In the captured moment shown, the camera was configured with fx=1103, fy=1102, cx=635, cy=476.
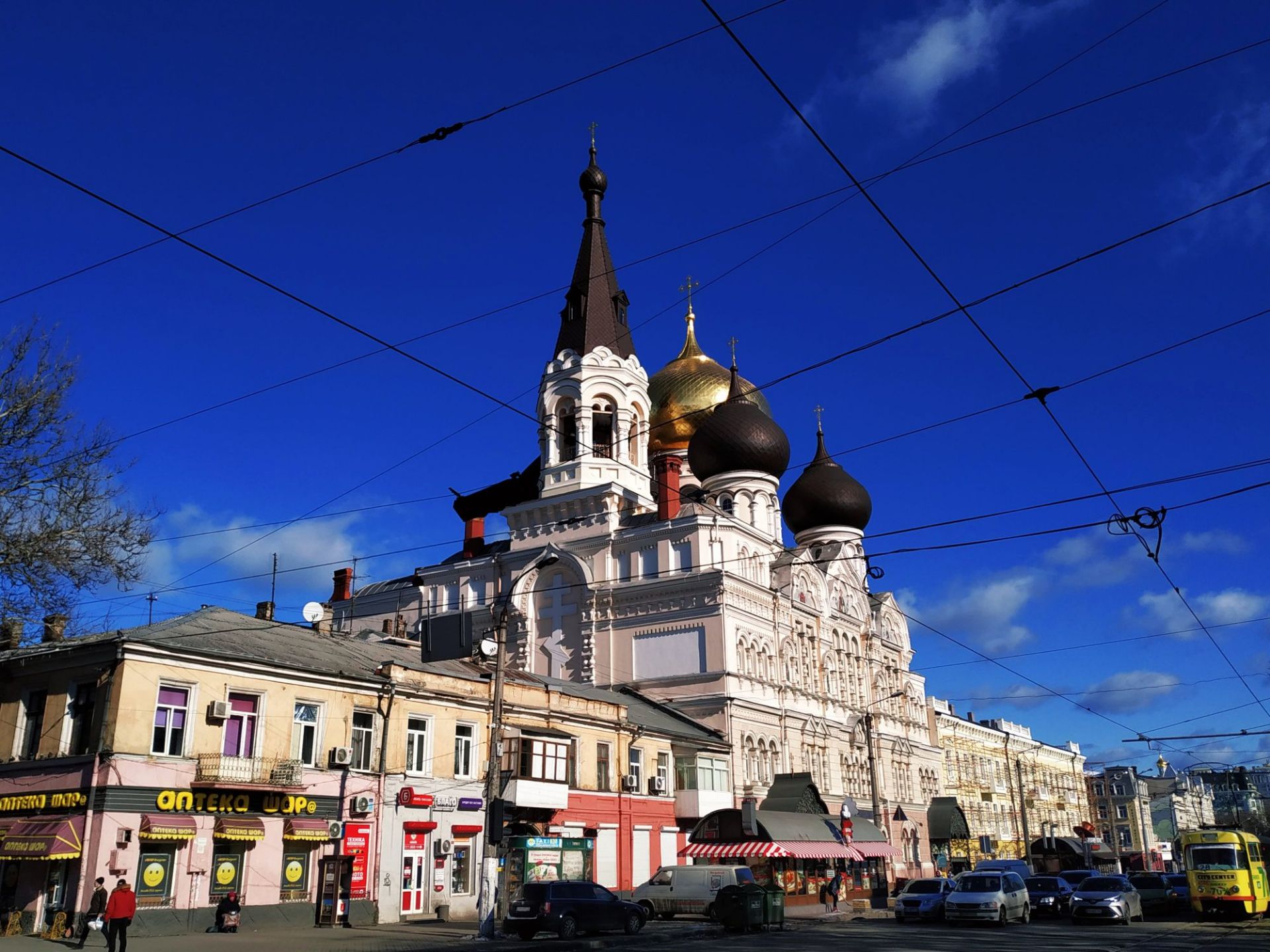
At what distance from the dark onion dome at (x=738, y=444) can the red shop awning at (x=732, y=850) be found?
20535mm

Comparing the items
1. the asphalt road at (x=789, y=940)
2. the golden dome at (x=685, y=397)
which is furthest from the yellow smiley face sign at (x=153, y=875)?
the golden dome at (x=685, y=397)

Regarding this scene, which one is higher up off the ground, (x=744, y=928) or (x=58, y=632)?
(x=58, y=632)

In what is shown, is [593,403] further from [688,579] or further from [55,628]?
[55,628]

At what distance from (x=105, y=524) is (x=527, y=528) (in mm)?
26636

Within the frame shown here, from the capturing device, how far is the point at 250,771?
2373 cm

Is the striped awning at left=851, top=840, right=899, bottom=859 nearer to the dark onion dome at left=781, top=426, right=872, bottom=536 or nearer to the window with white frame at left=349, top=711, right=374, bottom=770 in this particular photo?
the dark onion dome at left=781, top=426, right=872, bottom=536

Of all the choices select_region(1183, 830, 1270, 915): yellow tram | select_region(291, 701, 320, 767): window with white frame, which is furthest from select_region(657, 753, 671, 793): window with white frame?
select_region(1183, 830, 1270, 915): yellow tram

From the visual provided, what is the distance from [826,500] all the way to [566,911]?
37200 millimetres

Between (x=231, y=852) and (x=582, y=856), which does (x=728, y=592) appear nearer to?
(x=582, y=856)

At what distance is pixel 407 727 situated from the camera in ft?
91.5

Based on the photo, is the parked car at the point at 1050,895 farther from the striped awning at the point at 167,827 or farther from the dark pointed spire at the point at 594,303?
the dark pointed spire at the point at 594,303

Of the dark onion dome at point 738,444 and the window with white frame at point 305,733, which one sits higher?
the dark onion dome at point 738,444

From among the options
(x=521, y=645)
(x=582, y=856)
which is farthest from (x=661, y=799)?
(x=521, y=645)

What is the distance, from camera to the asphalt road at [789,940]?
19.0m
